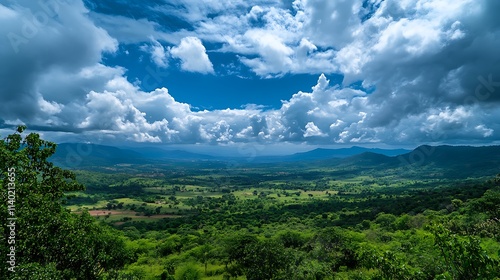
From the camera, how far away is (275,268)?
32969mm

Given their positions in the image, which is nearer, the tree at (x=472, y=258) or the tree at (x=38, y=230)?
the tree at (x=472, y=258)

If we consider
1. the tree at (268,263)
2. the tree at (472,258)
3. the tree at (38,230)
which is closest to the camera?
the tree at (472,258)

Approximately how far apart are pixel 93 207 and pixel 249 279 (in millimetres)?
198743

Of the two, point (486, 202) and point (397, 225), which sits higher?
point (486, 202)

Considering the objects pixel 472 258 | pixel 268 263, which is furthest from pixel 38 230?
pixel 268 263

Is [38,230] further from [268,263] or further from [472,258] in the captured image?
[268,263]

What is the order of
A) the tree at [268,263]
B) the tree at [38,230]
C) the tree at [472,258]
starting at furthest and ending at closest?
the tree at [268,263]
the tree at [38,230]
the tree at [472,258]

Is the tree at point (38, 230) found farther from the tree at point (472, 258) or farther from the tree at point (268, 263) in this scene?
the tree at point (472, 258)

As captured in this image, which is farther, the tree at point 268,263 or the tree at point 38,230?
the tree at point 268,263

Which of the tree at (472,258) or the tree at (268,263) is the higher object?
the tree at (472,258)

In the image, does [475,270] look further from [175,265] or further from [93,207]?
[93,207]

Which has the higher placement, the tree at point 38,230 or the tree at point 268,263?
the tree at point 38,230

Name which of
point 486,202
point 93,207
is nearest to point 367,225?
point 486,202

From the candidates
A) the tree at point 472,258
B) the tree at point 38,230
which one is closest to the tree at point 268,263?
the tree at point 38,230
